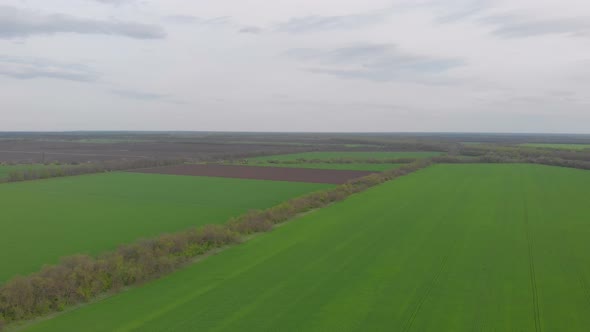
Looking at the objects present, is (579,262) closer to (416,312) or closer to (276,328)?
(416,312)

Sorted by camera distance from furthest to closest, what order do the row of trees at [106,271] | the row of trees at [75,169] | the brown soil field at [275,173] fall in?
the brown soil field at [275,173] < the row of trees at [75,169] < the row of trees at [106,271]

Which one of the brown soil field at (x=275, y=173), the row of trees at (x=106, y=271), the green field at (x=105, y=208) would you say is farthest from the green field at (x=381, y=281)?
the brown soil field at (x=275, y=173)

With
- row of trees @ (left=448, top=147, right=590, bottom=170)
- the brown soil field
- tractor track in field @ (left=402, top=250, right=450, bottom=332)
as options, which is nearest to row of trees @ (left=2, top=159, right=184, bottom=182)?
the brown soil field

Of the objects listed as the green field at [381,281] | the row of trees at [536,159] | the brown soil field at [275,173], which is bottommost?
the green field at [381,281]

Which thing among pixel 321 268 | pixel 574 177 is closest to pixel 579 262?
pixel 321 268

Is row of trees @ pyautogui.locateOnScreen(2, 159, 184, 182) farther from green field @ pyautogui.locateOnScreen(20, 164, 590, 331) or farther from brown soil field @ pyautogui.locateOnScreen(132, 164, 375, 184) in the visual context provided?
green field @ pyautogui.locateOnScreen(20, 164, 590, 331)

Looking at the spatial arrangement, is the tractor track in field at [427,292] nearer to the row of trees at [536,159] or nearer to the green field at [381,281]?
the green field at [381,281]

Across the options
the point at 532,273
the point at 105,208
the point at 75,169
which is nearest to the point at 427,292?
the point at 532,273
